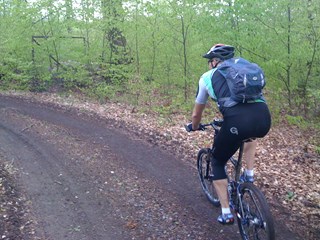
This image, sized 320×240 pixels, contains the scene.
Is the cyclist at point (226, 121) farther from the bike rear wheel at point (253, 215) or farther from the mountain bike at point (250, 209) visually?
the bike rear wheel at point (253, 215)

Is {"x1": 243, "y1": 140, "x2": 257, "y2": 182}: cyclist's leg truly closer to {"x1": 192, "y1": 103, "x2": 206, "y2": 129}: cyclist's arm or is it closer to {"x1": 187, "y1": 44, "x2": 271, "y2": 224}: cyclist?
{"x1": 187, "y1": 44, "x2": 271, "y2": 224}: cyclist

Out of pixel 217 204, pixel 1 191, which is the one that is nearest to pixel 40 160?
pixel 1 191

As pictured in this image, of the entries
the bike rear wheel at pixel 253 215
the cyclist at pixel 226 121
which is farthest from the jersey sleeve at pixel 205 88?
the bike rear wheel at pixel 253 215

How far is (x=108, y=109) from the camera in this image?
37.4ft

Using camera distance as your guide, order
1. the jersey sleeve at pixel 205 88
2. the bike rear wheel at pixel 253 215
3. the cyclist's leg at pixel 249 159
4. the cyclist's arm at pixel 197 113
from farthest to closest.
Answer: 1. the cyclist's leg at pixel 249 159
2. the cyclist's arm at pixel 197 113
3. the jersey sleeve at pixel 205 88
4. the bike rear wheel at pixel 253 215

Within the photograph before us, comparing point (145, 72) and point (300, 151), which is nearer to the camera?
point (300, 151)

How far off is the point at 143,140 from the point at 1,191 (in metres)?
3.64

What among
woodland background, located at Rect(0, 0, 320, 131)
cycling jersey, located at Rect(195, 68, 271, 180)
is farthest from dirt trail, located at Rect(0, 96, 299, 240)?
woodland background, located at Rect(0, 0, 320, 131)

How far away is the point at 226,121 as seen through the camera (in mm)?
3766

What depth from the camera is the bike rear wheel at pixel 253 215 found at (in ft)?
11.5

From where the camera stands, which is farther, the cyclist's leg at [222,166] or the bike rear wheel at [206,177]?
the bike rear wheel at [206,177]

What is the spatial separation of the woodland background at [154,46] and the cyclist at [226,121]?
17.7 feet

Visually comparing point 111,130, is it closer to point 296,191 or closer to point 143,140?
point 143,140

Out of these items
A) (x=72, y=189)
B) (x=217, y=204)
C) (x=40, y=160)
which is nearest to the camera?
(x=217, y=204)
